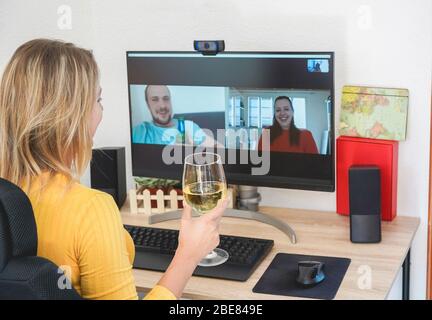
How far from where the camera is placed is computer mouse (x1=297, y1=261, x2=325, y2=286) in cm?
167

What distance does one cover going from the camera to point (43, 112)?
1.42m

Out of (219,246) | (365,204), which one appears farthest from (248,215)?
(365,204)

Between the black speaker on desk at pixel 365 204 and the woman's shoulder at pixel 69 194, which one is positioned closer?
the woman's shoulder at pixel 69 194

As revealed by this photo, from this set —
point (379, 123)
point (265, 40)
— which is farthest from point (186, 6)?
point (379, 123)

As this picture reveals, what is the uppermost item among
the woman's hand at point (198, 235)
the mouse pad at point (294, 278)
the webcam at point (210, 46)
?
the webcam at point (210, 46)

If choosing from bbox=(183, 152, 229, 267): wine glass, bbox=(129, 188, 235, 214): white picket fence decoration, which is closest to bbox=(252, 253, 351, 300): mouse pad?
bbox=(183, 152, 229, 267): wine glass

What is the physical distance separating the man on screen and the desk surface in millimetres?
245

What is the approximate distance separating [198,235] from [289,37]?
2.79 feet

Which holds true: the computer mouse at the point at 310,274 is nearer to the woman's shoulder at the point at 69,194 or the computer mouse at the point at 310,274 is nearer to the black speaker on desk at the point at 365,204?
the black speaker on desk at the point at 365,204

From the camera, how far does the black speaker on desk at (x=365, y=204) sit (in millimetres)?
1895

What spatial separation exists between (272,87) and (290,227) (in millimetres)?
398

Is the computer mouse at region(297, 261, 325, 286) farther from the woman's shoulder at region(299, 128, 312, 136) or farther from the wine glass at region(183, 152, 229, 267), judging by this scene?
the woman's shoulder at region(299, 128, 312, 136)

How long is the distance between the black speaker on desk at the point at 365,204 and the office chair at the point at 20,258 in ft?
3.13

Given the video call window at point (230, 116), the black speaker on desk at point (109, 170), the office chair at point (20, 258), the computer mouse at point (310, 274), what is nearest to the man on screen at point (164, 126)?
the video call window at point (230, 116)
